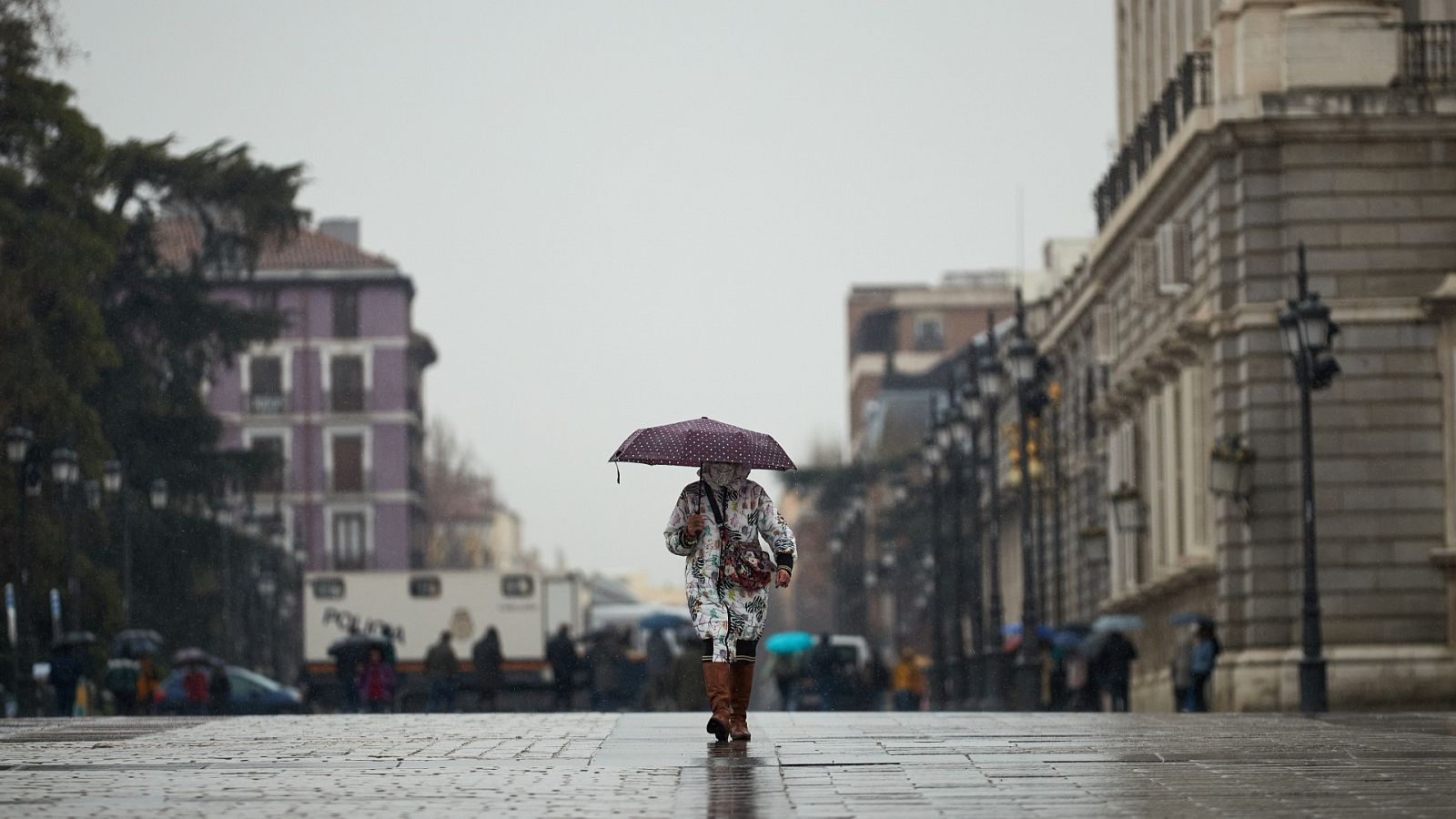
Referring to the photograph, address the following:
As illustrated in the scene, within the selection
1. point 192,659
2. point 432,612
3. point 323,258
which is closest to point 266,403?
point 323,258

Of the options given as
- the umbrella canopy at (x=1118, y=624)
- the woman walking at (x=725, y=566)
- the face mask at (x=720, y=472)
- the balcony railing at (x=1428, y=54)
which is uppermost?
the balcony railing at (x=1428, y=54)

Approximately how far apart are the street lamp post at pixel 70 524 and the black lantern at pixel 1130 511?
16.9 m

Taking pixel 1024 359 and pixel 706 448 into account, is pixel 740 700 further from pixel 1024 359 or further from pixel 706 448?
pixel 1024 359

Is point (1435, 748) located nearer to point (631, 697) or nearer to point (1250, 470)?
point (1250, 470)

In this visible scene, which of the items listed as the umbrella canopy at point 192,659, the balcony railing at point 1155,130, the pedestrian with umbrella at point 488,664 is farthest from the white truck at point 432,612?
the balcony railing at point 1155,130

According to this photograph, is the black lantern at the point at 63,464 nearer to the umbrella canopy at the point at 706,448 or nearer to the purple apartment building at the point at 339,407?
the umbrella canopy at the point at 706,448

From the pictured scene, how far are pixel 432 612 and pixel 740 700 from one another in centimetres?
4425

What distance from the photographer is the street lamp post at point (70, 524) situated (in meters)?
41.5

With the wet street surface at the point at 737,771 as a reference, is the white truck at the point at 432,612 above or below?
above

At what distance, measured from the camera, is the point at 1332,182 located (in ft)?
120

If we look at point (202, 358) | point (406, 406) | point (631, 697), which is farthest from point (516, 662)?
point (406, 406)

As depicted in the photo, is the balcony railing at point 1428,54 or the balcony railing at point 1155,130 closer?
the balcony railing at point 1428,54

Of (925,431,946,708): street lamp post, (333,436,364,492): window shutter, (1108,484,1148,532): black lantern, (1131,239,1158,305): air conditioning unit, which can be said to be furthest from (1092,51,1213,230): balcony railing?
(333,436,364,492): window shutter

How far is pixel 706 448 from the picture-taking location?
15820mm
